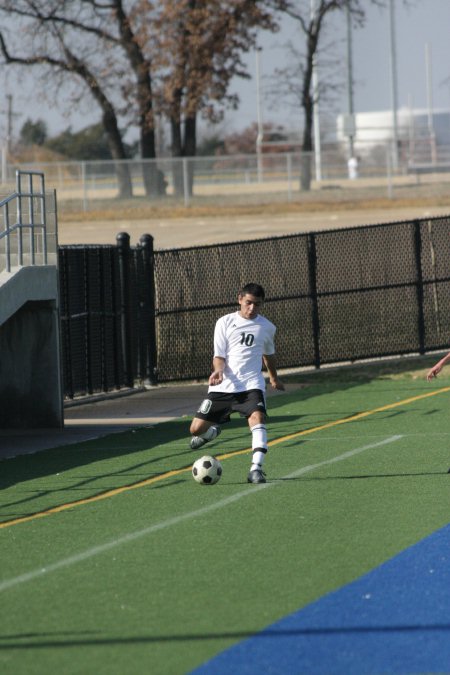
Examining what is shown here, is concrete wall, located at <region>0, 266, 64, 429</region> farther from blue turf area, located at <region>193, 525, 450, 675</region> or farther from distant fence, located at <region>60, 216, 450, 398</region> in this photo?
blue turf area, located at <region>193, 525, 450, 675</region>

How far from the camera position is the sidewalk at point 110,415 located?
17031 mm

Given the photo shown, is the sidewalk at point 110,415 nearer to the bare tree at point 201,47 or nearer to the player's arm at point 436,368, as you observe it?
the player's arm at point 436,368

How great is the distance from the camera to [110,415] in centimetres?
1927

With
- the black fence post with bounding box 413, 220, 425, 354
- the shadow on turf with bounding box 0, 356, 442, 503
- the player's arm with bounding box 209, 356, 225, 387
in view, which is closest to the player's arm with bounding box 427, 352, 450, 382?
the player's arm with bounding box 209, 356, 225, 387

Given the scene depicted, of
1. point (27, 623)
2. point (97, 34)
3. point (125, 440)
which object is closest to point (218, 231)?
point (97, 34)

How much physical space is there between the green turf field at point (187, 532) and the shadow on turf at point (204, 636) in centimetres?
2

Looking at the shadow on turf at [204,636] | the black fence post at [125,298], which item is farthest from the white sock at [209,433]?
the black fence post at [125,298]

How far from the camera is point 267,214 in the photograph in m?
42.8

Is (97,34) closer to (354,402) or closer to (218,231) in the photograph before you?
(218,231)

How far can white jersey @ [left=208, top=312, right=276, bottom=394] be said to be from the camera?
40.4ft

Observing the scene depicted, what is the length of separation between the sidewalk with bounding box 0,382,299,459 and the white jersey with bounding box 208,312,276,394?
4240mm

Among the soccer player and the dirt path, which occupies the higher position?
the dirt path

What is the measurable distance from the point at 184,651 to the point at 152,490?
5.38 meters

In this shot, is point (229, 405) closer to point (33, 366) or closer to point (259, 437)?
point (259, 437)
